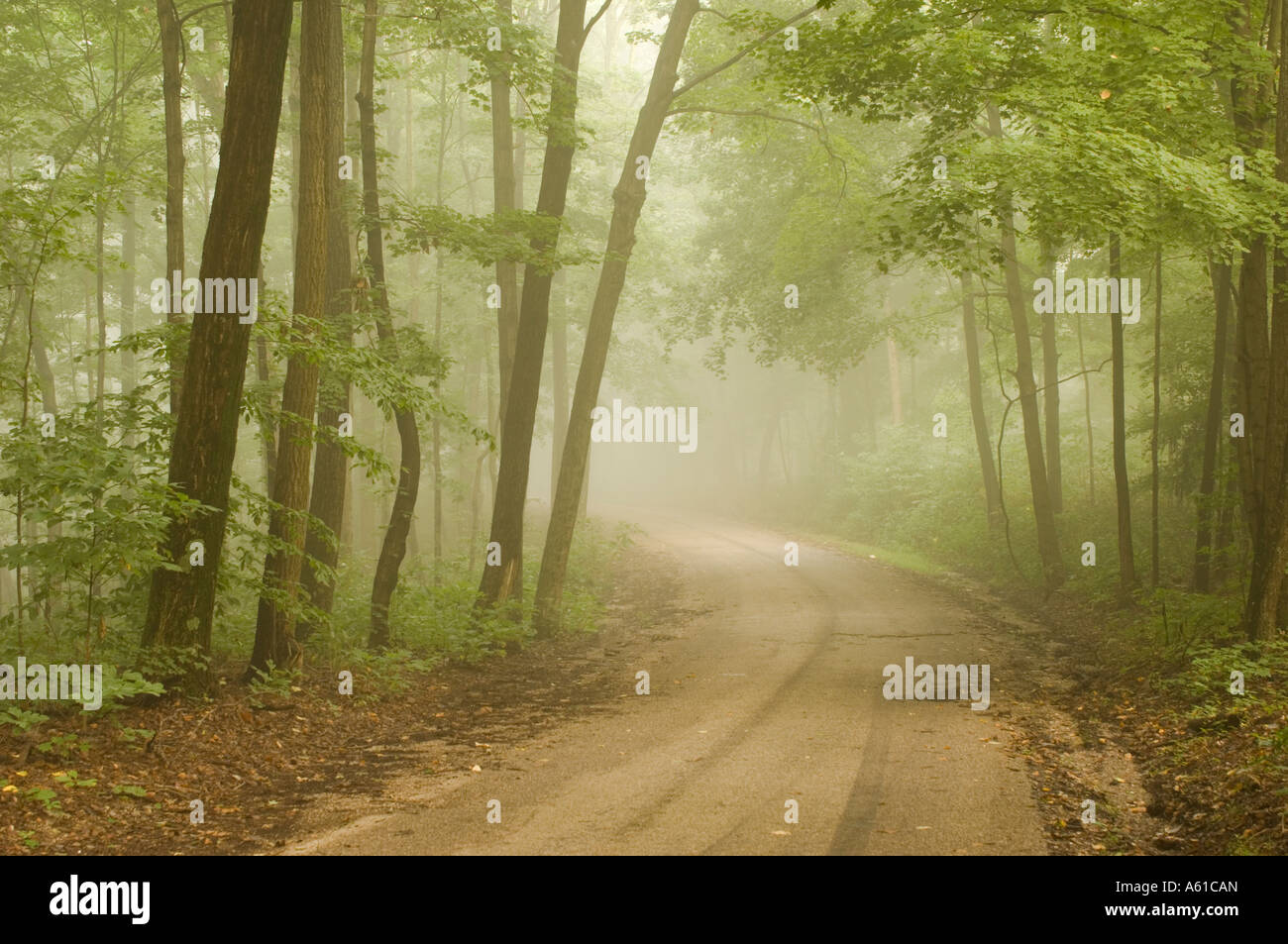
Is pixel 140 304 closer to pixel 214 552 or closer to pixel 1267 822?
pixel 214 552

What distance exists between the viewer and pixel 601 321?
15938 mm

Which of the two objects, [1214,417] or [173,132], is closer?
[173,132]

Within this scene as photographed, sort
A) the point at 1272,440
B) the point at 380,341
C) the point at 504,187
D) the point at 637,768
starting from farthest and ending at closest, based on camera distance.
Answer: the point at 504,187 → the point at 380,341 → the point at 1272,440 → the point at 637,768

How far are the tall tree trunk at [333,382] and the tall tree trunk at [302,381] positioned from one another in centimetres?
35

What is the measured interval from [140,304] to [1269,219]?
32106 mm

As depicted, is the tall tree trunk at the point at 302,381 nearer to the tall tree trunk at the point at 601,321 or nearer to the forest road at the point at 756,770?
the forest road at the point at 756,770

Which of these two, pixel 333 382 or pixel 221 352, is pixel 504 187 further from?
pixel 221 352

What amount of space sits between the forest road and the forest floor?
28 mm

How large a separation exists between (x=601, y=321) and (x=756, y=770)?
31.7 feet

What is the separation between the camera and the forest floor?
6191 mm

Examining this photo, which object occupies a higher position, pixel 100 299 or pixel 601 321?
pixel 100 299

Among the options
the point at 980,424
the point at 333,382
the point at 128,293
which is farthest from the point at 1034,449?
the point at 128,293

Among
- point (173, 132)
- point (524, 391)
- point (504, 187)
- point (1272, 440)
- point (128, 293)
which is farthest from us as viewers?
point (128, 293)

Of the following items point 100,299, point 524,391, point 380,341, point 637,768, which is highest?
point 100,299
